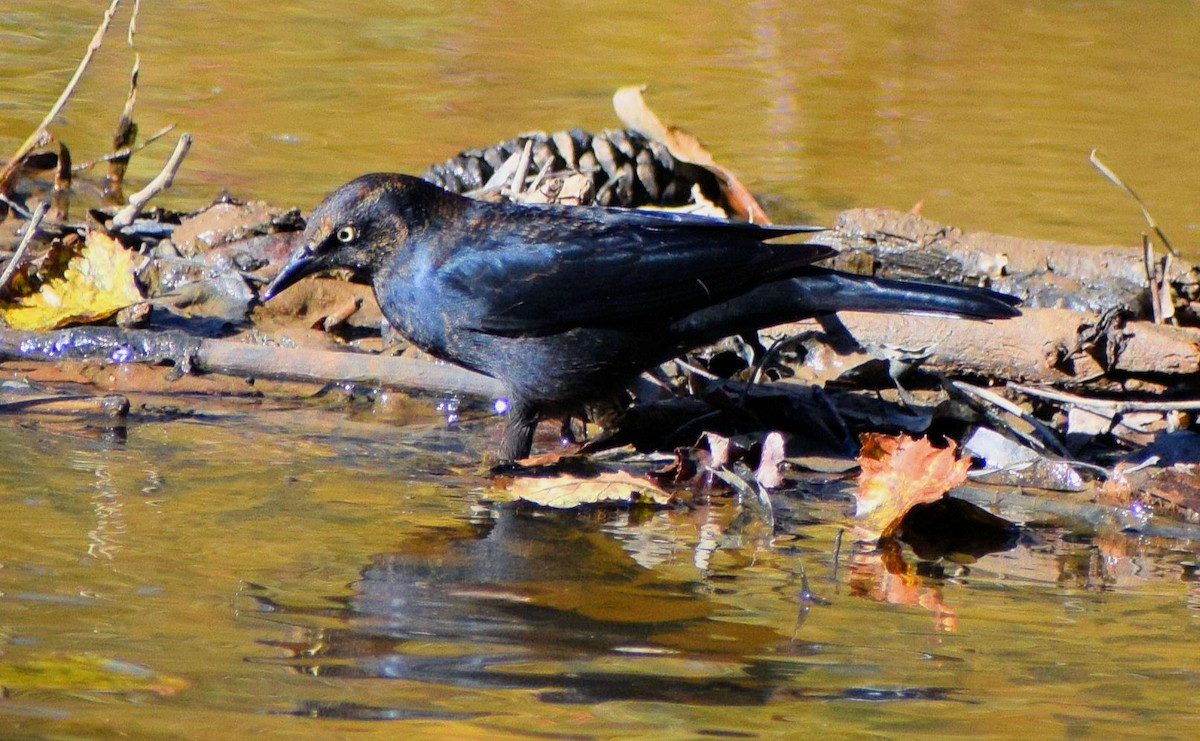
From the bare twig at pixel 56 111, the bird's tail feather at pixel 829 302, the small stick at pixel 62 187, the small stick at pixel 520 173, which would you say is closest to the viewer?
the bird's tail feather at pixel 829 302

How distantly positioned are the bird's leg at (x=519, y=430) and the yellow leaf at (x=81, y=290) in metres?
1.44

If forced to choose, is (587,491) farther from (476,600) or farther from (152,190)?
(152,190)

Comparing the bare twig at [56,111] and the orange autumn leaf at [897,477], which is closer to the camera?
the orange autumn leaf at [897,477]

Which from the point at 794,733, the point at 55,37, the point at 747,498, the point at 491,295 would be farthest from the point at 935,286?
the point at 55,37

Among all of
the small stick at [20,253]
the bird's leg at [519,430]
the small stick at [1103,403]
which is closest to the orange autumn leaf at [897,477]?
the small stick at [1103,403]

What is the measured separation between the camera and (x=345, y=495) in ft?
13.9

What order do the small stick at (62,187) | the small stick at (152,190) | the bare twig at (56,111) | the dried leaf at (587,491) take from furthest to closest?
the small stick at (62,187)
the small stick at (152,190)
the bare twig at (56,111)
the dried leaf at (587,491)

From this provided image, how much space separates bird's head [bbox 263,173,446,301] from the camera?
4.99 metres

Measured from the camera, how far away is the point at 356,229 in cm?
499

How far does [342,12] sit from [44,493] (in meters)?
8.18

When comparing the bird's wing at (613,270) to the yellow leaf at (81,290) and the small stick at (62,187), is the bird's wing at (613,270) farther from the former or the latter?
the small stick at (62,187)

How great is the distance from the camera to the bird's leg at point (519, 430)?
15.6ft

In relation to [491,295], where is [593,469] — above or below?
below

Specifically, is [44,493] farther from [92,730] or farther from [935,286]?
[935,286]
